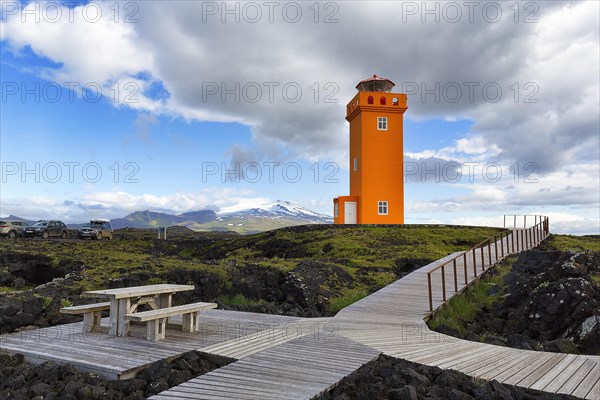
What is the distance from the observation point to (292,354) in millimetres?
6434

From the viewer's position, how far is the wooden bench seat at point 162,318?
715 centimetres

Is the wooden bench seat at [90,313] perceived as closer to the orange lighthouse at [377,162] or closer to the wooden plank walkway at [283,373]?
the wooden plank walkway at [283,373]

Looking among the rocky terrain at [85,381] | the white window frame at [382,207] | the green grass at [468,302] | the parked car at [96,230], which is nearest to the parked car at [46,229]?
the parked car at [96,230]

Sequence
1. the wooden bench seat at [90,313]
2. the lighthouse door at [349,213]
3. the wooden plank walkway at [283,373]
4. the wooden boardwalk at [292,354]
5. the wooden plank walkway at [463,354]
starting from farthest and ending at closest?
the lighthouse door at [349,213], the wooden bench seat at [90,313], the wooden plank walkway at [463,354], the wooden boardwalk at [292,354], the wooden plank walkway at [283,373]

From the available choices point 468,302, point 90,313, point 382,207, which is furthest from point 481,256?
point 382,207

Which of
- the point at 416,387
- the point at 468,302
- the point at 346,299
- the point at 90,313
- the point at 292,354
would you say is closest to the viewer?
the point at 416,387

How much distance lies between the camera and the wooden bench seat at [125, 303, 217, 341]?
282 inches

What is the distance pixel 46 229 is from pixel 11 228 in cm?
225

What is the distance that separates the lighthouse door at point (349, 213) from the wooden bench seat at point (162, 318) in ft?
88.7

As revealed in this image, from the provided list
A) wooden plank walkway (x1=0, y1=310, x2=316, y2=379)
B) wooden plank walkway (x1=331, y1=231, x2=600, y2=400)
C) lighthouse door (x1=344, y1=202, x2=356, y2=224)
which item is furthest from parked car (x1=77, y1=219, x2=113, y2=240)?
wooden plank walkway (x1=331, y1=231, x2=600, y2=400)

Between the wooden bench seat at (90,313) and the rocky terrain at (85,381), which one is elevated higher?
the wooden bench seat at (90,313)

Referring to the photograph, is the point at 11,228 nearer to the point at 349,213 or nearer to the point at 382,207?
the point at 349,213

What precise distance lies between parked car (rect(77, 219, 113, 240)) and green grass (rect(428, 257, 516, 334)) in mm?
29022

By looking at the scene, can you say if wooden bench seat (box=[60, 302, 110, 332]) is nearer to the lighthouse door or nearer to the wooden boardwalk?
the wooden boardwalk
